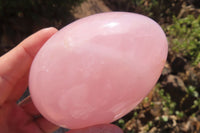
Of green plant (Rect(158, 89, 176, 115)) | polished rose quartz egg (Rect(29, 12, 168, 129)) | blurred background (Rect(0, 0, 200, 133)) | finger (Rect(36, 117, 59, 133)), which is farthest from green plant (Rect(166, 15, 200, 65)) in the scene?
finger (Rect(36, 117, 59, 133))

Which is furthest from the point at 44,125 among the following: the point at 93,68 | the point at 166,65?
the point at 166,65

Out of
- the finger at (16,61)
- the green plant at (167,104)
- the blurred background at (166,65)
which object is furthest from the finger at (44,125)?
the green plant at (167,104)

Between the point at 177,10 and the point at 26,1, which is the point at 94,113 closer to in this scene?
the point at 26,1

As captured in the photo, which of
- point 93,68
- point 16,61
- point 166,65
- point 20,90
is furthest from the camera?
point 166,65

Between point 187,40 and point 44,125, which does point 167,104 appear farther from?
point 44,125

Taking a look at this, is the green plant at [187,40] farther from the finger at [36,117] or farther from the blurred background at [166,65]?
the finger at [36,117]

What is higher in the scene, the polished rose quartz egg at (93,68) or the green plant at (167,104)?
the polished rose quartz egg at (93,68)

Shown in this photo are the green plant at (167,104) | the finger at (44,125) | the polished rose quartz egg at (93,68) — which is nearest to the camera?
the polished rose quartz egg at (93,68)

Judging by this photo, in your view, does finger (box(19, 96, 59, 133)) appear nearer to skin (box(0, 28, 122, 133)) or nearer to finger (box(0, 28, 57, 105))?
skin (box(0, 28, 122, 133))

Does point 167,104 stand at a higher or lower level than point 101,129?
lower
